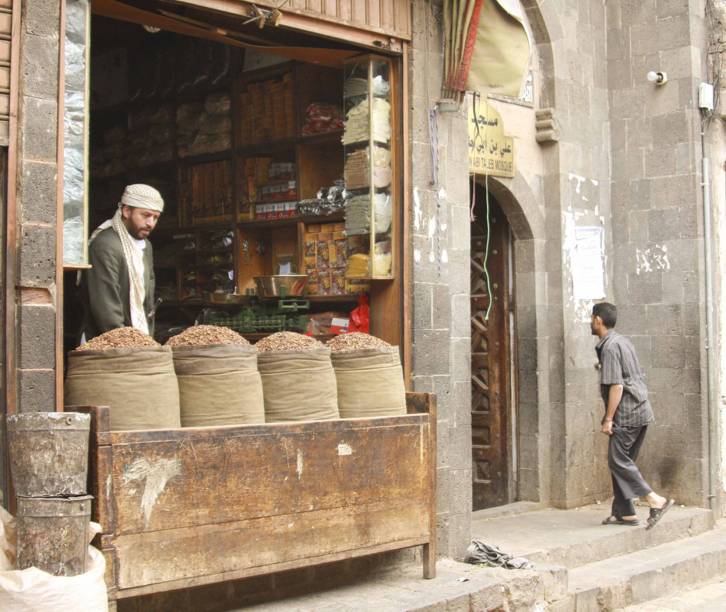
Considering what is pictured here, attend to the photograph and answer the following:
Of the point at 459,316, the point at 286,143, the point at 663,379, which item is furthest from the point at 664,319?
the point at 286,143

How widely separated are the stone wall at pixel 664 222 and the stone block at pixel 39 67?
22.3ft

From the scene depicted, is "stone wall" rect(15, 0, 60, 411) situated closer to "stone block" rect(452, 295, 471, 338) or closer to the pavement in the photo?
the pavement

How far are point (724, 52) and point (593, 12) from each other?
132cm

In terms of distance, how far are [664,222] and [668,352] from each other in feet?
4.14

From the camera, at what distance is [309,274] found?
8.14 meters

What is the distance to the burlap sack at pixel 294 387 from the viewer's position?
546cm

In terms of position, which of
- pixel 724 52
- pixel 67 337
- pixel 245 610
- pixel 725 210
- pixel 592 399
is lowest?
pixel 245 610

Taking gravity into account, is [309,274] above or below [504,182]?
below

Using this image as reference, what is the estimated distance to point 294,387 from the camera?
18.0 feet

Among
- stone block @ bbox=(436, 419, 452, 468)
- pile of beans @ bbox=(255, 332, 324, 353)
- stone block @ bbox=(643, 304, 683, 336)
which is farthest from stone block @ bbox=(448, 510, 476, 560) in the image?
stone block @ bbox=(643, 304, 683, 336)

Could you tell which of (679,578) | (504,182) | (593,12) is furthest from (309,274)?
(593,12)

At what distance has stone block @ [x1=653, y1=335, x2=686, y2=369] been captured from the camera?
10094 millimetres

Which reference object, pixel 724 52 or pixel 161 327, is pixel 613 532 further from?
pixel 724 52

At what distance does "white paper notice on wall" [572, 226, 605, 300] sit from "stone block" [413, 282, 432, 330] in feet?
11.1
